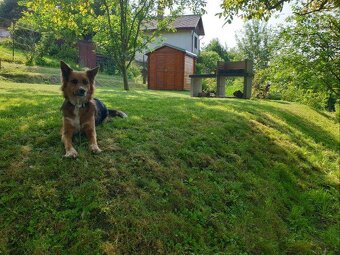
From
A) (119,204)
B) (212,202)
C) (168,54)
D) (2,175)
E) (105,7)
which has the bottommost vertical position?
(212,202)

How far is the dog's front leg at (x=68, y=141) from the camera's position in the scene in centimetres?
446

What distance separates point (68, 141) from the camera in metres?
4.65

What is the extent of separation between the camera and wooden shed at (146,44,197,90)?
29.5 metres

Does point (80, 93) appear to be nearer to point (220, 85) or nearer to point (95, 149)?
point (95, 149)

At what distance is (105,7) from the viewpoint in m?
21.7

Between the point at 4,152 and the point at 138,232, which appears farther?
the point at 4,152

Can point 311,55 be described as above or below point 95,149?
above

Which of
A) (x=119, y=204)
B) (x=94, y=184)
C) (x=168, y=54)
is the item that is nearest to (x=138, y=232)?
(x=119, y=204)

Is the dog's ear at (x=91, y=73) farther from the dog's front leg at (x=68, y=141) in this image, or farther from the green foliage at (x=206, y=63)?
the green foliage at (x=206, y=63)

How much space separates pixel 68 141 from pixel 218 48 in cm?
4815

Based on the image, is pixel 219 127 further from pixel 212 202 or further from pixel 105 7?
pixel 105 7

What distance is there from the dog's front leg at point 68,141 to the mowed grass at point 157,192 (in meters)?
0.10

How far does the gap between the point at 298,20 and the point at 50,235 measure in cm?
1703

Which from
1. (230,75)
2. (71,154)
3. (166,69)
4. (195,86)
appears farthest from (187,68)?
(71,154)
